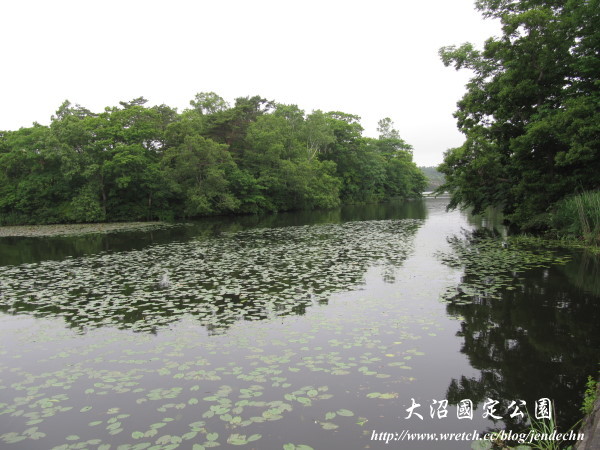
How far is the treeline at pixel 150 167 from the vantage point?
116 feet

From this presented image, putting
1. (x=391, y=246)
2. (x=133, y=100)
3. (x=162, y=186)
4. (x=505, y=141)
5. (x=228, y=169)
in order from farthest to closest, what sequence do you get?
1. (x=133, y=100)
2. (x=228, y=169)
3. (x=162, y=186)
4. (x=505, y=141)
5. (x=391, y=246)

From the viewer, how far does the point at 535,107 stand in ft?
65.9

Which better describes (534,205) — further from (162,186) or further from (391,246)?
(162,186)

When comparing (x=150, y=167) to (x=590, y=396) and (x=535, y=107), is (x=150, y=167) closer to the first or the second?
(x=535, y=107)

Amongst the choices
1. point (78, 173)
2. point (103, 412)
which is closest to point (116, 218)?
point (78, 173)

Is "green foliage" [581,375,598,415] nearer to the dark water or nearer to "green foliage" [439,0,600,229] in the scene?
the dark water

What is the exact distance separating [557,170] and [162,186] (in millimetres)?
33688

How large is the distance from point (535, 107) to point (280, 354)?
2028cm

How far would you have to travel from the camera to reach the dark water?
4.70 m

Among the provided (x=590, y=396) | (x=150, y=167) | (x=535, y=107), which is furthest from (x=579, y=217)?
(x=150, y=167)

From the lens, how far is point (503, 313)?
848 centimetres

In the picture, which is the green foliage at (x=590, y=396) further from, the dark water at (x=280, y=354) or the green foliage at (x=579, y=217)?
the green foliage at (x=579, y=217)

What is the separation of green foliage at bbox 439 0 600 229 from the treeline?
25.2 m

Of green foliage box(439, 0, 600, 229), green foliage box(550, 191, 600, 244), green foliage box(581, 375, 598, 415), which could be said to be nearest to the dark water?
green foliage box(581, 375, 598, 415)
